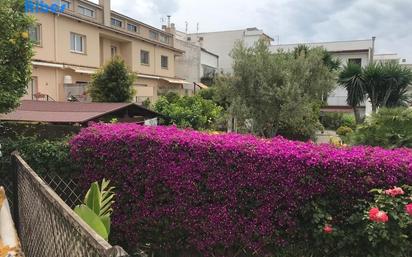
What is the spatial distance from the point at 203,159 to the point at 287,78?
9.27 metres

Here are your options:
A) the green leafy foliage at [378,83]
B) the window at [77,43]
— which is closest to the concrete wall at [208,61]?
the window at [77,43]

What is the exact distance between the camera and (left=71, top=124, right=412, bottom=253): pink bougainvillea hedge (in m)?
4.46

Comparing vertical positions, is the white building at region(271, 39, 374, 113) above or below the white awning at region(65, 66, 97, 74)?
above

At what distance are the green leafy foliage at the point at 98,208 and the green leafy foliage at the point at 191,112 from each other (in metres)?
11.7

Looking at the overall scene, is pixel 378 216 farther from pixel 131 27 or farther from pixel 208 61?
pixel 208 61

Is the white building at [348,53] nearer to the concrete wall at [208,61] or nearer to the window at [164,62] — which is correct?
the concrete wall at [208,61]

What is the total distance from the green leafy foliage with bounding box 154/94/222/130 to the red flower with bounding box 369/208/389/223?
42.6 feet

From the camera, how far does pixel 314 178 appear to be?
4480 mm

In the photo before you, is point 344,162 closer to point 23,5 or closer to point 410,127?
point 410,127

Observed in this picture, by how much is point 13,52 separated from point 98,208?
2.48 meters

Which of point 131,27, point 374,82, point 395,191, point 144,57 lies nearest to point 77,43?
point 131,27

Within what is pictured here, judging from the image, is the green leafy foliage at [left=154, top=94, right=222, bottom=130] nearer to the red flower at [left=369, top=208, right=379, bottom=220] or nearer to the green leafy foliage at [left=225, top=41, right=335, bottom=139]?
the green leafy foliage at [left=225, top=41, right=335, bottom=139]

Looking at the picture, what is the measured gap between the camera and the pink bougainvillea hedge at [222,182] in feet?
14.6

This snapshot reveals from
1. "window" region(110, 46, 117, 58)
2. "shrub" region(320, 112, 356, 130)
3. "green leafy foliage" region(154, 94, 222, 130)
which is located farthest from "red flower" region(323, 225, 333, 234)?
"window" region(110, 46, 117, 58)
